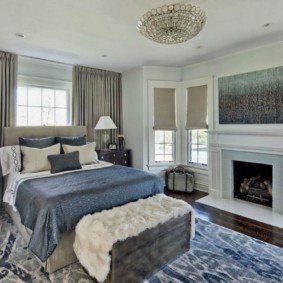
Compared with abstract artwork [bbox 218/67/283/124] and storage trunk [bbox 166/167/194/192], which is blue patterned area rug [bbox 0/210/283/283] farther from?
abstract artwork [bbox 218/67/283/124]

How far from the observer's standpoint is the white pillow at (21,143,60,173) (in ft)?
10.8

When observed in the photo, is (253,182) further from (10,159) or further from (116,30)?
(10,159)

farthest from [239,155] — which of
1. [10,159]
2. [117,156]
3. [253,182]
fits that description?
[10,159]

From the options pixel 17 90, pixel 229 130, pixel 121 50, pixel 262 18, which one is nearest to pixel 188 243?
pixel 229 130

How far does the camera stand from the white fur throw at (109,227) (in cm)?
179

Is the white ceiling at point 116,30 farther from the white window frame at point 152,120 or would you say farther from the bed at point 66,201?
the bed at point 66,201

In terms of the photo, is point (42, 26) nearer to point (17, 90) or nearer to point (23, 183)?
point (17, 90)

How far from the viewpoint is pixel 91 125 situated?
4969 mm

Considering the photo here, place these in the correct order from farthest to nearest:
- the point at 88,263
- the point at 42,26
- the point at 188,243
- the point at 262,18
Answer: the point at 42,26 < the point at 262,18 < the point at 188,243 < the point at 88,263

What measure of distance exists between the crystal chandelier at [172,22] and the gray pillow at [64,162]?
6.95ft

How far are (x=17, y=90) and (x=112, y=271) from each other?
3609 millimetres

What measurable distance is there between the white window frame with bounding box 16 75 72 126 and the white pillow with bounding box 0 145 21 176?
142 cm

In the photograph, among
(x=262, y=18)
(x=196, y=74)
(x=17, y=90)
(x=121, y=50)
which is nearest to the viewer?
(x=262, y=18)

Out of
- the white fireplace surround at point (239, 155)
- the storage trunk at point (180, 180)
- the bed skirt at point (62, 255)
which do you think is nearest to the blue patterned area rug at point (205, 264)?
the bed skirt at point (62, 255)
